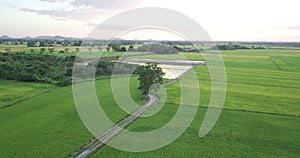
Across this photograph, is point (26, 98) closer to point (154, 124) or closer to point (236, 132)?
point (154, 124)

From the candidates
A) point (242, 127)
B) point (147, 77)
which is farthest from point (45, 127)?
point (242, 127)

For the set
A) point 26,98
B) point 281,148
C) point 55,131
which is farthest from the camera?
point 26,98

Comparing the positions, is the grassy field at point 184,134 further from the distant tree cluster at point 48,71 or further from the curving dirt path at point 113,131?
the distant tree cluster at point 48,71

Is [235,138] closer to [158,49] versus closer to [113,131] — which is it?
[113,131]

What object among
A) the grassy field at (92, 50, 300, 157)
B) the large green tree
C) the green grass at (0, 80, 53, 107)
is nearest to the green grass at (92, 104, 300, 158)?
the grassy field at (92, 50, 300, 157)

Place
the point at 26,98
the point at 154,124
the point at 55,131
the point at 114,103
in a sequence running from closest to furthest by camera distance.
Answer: the point at 55,131 → the point at 154,124 → the point at 114,103 → the point at 26,98

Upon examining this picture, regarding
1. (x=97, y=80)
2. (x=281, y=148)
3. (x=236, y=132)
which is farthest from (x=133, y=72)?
(x=281, y=148)

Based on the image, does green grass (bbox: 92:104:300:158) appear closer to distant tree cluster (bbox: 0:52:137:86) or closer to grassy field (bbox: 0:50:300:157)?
grassy field (bbox: 0:50:300:157)
